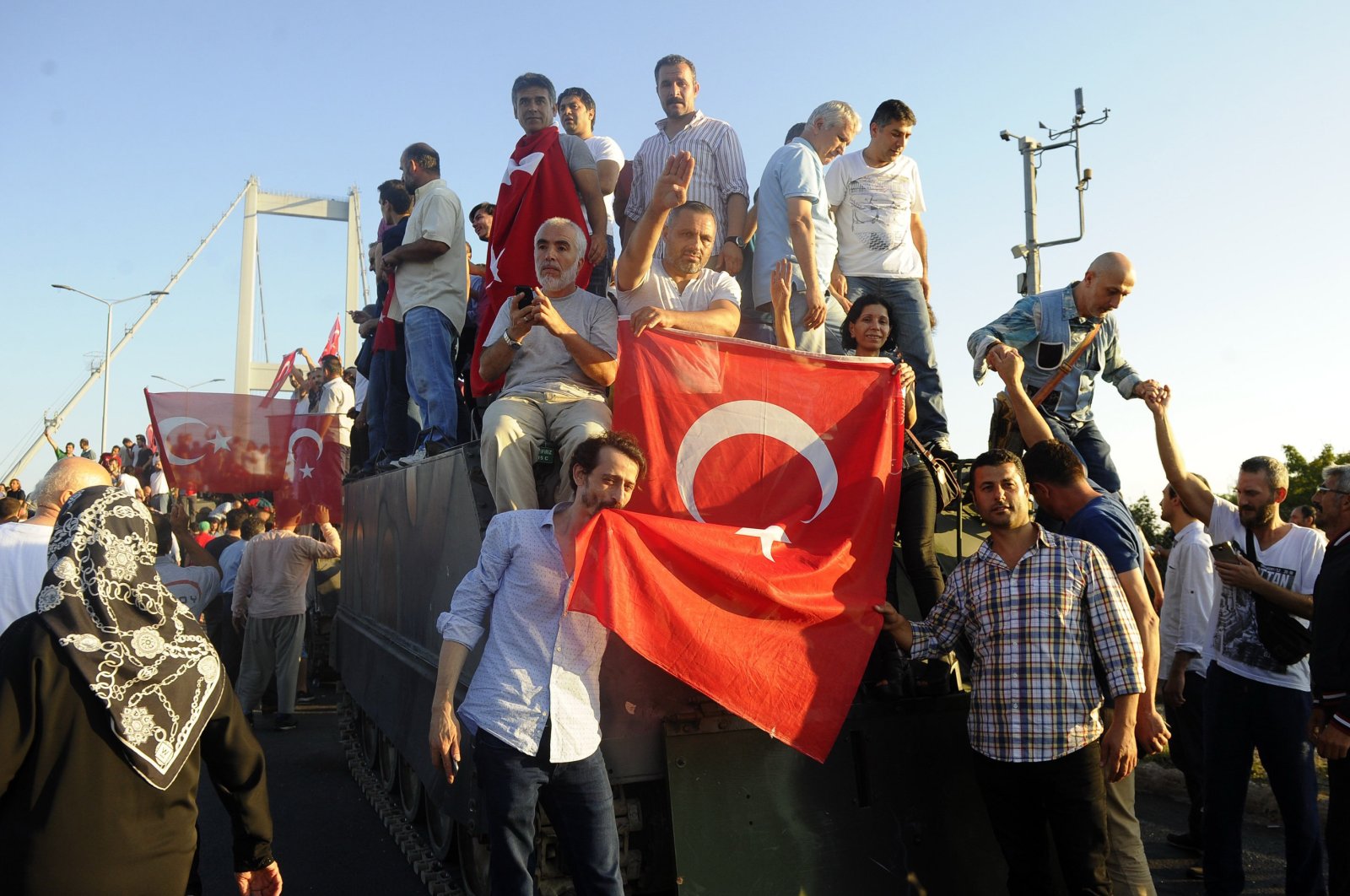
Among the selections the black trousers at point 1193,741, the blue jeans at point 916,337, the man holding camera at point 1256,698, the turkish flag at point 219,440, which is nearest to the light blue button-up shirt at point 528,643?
the man holding camera at point 1256,698

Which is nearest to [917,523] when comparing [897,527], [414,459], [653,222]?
[897,527]


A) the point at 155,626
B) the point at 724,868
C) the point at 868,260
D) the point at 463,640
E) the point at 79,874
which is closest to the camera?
the point at 79,874

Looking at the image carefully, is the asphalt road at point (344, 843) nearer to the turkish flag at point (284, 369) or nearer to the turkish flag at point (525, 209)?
the turkish flag at point (525, 209)

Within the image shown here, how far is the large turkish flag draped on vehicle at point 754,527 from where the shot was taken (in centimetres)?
394

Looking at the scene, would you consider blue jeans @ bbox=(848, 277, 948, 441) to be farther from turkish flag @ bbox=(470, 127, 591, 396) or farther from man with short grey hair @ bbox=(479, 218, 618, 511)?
man with short grey hair @ bbox=(479, 218, 618, 511)

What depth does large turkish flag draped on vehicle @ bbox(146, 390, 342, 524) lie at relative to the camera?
1153 cm

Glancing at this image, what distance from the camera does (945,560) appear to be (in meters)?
5.48

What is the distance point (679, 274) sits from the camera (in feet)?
17.5

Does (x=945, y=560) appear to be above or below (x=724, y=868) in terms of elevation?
above

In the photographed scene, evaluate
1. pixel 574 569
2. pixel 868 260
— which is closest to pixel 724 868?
pixel 574 569

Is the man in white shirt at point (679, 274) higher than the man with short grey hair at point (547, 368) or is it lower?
higher

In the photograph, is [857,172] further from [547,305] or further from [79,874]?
[79,874]

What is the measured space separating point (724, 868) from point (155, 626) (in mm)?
2287

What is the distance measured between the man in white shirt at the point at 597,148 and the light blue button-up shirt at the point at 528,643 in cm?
338
